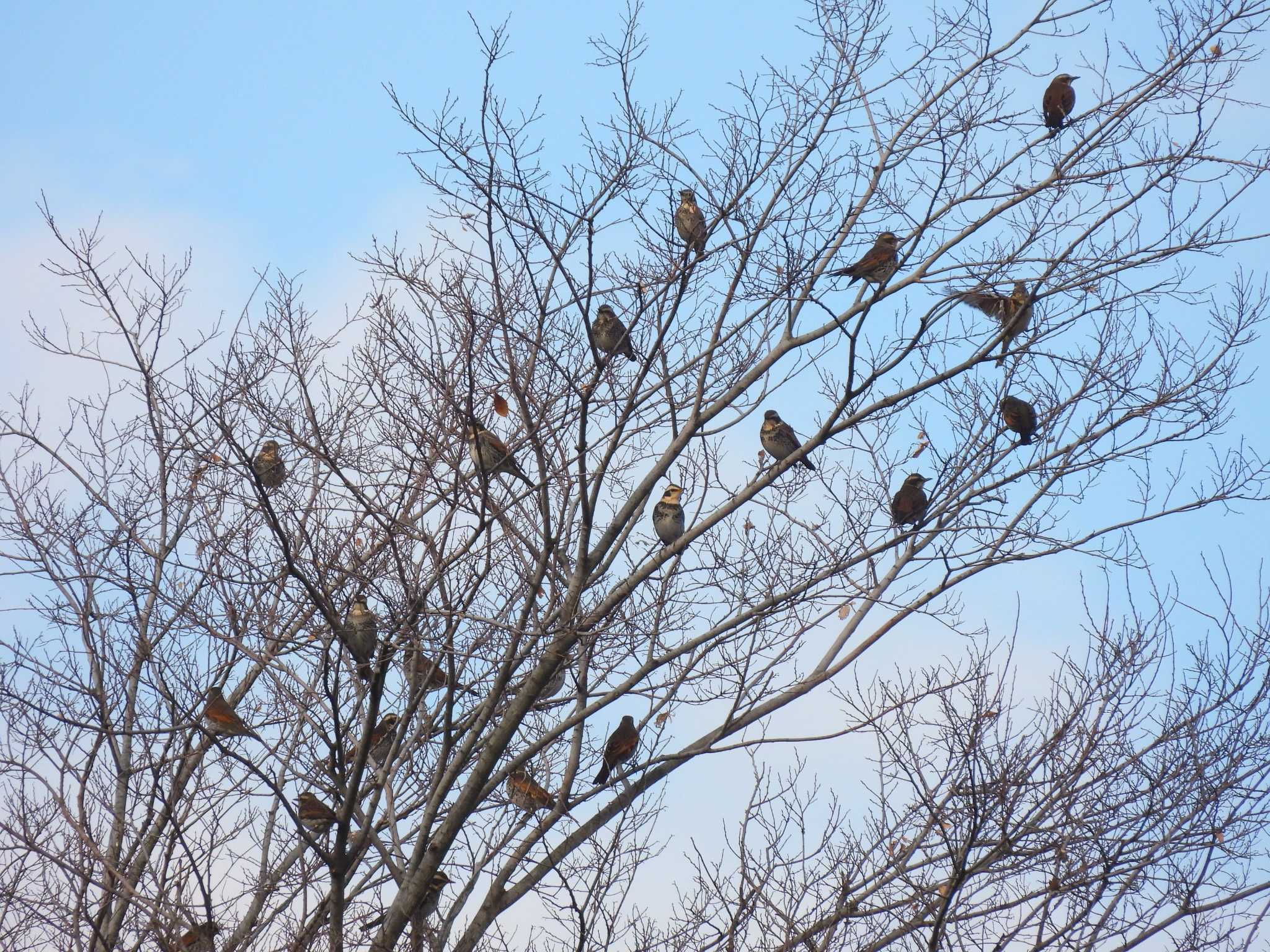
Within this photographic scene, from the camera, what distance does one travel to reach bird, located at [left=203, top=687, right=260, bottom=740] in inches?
288

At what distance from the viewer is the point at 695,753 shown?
7.51 metres

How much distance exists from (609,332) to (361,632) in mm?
2499

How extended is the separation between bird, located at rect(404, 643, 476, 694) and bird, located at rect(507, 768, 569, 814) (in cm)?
75

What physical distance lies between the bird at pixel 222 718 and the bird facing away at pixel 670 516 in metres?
2.88

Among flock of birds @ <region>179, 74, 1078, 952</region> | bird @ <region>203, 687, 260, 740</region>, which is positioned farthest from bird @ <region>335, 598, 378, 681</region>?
bird @ <region>203, 687, 260, 740</region>

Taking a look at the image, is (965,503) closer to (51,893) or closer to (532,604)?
(532,604)

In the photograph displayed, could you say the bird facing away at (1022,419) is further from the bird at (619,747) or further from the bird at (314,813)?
the bird at (314,813)

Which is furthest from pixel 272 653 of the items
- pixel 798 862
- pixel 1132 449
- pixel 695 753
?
pixel 1132 449

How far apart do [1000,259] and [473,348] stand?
3.34 metres

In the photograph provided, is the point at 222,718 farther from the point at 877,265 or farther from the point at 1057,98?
the point at 1057,98

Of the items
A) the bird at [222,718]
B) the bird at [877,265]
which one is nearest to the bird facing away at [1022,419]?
the bird at [877,265]

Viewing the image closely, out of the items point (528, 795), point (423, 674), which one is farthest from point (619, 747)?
point (423, 674)

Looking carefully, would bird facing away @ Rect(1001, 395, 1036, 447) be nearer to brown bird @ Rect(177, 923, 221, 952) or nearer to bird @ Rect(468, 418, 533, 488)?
bird @ Rect(468, 418, 533, 488)

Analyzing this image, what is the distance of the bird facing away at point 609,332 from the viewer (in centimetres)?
764
